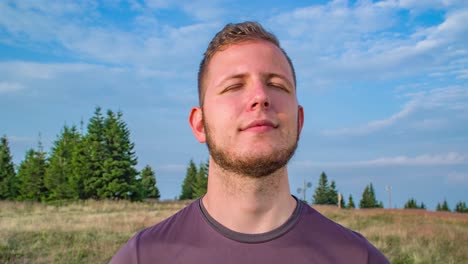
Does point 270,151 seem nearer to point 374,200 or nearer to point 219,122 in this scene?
point 219,122

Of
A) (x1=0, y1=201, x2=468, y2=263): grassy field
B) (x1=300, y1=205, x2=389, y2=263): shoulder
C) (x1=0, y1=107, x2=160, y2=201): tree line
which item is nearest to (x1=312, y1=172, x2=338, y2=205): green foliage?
(x1=0, y1=107, x2=160, y2=201): tree line

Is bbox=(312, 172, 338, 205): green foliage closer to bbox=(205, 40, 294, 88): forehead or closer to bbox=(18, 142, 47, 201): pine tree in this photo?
bbox=(18, 142, 47, 201): pine tree

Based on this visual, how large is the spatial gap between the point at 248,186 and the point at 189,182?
7007 centimetres

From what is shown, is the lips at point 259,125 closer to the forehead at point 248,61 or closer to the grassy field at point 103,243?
the forehead at point 248,61

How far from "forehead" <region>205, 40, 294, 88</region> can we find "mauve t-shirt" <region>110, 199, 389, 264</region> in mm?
813

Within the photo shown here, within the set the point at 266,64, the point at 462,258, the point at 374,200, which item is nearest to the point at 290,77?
the point at 266,64

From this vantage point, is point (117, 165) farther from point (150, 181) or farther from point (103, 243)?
point (103, 243)

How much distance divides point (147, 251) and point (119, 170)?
41.9m

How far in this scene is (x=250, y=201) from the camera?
95.7 inches

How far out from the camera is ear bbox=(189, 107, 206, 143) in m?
2.71

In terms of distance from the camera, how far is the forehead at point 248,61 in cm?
248

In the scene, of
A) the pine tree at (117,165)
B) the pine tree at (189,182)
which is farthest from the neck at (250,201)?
the pine tree at (189,182)

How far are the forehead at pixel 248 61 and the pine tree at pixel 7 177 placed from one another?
2136 inches

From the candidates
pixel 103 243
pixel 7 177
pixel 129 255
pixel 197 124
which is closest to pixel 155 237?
pixel 129 255
